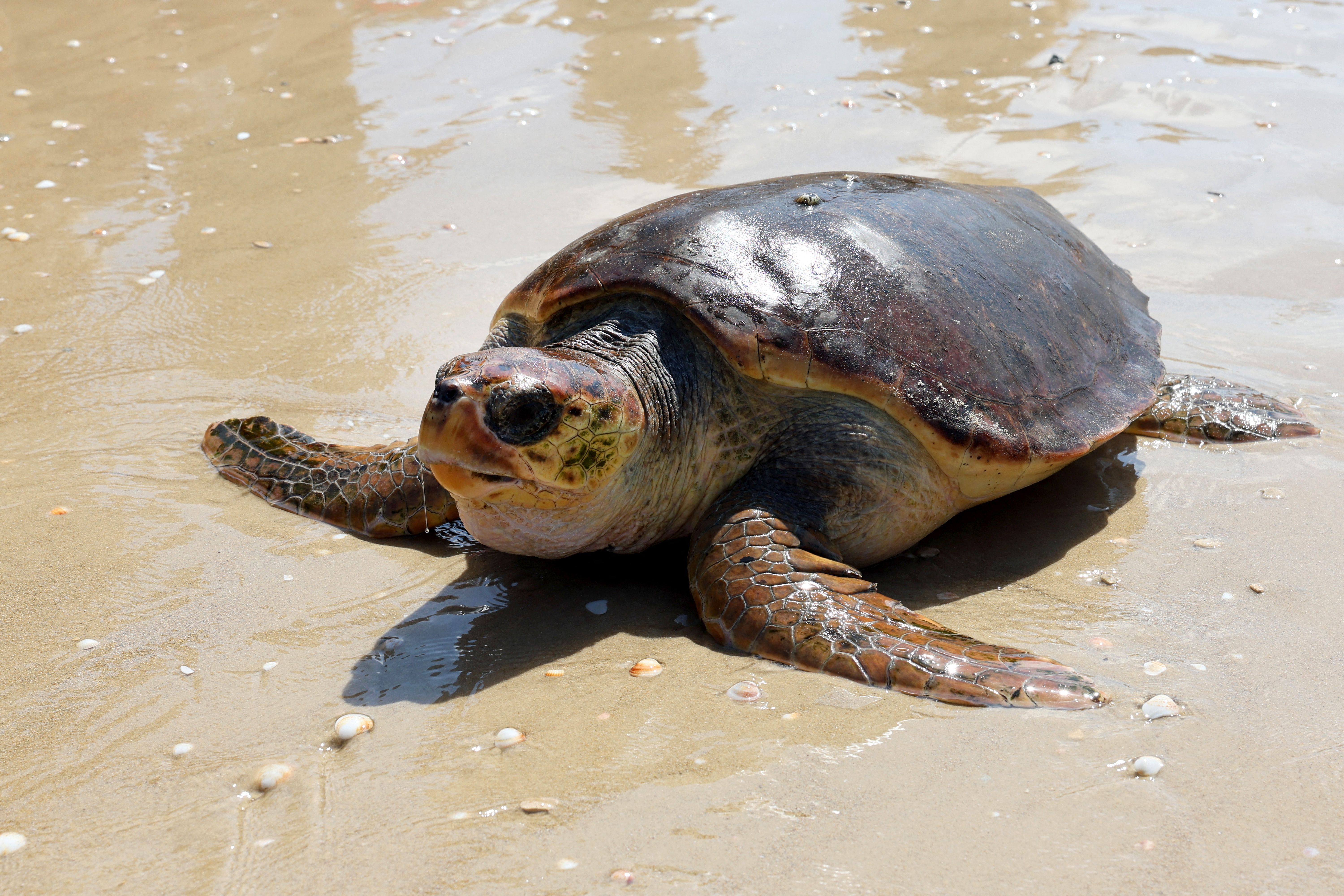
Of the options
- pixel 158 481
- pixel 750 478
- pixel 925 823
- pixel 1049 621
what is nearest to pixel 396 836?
pixel 925 823

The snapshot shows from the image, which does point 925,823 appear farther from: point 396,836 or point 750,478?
point 750,478

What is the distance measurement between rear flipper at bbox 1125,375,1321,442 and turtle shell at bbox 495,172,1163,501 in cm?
23

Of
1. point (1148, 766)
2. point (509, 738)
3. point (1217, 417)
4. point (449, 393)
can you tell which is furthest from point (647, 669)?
point (1217, 417)

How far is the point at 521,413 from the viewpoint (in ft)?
8.87

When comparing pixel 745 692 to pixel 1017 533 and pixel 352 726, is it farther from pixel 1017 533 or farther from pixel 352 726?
pixel 1017 533

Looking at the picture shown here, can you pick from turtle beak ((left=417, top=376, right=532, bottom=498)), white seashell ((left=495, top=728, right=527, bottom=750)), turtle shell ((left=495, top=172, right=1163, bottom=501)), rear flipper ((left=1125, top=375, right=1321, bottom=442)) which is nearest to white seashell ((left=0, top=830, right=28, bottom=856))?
white seashell ((left=495, top=728, right=527, bottom=750))

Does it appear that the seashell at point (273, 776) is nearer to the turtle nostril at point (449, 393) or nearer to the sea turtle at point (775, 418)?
the sea turtle at point (775, 418)

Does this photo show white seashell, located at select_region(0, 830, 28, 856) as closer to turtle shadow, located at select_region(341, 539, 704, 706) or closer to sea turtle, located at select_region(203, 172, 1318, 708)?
turtle shadow, located at select_region(341, 539, 704, 706)

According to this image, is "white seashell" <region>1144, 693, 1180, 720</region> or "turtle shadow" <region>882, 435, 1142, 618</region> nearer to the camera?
"white seashell" <region>1144, 693, 1180, 720</region>

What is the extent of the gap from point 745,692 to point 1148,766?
909mm

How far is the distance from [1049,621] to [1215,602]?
49cm

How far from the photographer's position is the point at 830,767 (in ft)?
7.35

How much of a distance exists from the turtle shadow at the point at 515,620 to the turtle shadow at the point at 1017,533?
0.72 meters

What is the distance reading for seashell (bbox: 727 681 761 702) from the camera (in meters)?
2.53
